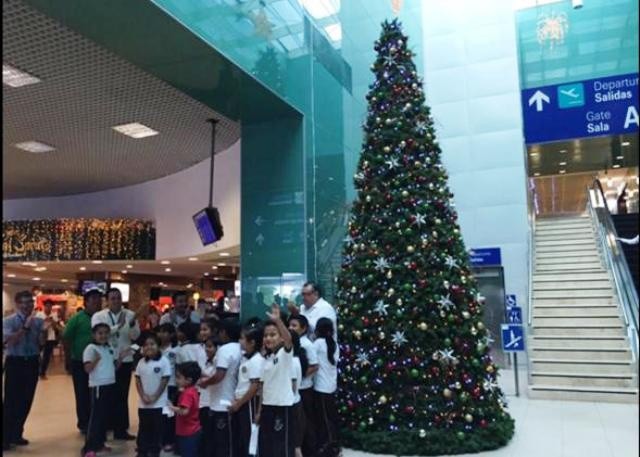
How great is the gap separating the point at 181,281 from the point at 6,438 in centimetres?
1401

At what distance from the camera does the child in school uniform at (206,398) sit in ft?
14.8

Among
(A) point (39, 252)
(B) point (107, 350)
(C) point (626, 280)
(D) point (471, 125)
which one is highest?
(D) point (471, 125)

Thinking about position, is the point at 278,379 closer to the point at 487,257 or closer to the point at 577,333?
the point at 577,333

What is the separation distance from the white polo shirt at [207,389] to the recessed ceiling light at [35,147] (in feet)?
18.7

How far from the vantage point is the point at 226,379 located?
14.3 ft

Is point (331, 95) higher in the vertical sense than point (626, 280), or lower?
higher

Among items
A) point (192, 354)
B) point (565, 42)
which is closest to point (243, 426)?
point (192, 354)

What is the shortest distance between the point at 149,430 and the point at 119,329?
1352 mm

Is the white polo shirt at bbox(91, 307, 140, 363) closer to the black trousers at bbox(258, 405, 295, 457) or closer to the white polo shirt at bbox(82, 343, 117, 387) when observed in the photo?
the white polo shirt at bbox(82, 343, 117, 387)

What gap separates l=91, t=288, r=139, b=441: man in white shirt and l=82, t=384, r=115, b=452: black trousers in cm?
66

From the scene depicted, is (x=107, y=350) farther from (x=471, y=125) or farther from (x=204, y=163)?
(x=471, y=125)

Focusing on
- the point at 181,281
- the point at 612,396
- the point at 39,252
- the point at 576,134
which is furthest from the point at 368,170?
the point at 181,281

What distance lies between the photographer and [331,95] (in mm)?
7430

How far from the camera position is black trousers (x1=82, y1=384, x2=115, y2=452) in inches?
198
